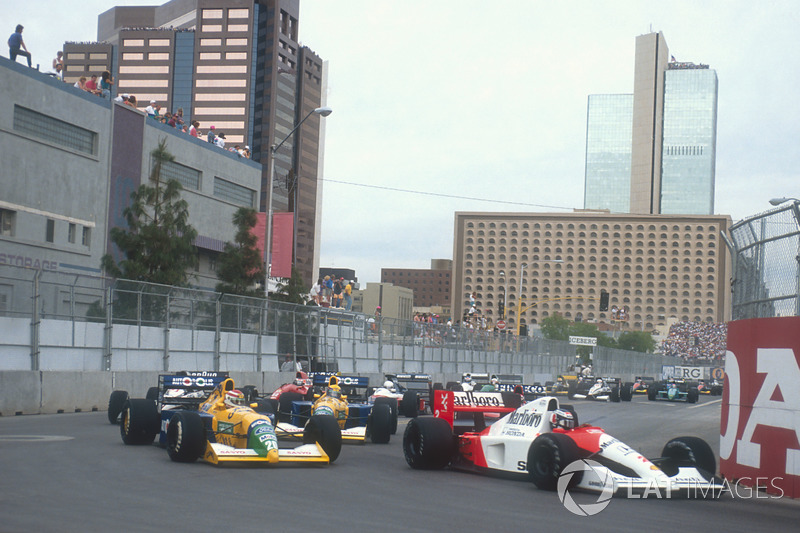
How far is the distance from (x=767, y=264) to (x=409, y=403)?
425 inches

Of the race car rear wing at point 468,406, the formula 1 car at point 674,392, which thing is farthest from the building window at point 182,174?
the race car rear wing at point 468,406

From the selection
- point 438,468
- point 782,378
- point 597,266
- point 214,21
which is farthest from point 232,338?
point 597,266

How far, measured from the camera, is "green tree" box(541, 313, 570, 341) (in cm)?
14912

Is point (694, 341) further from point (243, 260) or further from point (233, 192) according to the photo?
point (243, 260)

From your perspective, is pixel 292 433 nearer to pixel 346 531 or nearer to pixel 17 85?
pixel 346 531

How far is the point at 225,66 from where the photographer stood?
468 feet

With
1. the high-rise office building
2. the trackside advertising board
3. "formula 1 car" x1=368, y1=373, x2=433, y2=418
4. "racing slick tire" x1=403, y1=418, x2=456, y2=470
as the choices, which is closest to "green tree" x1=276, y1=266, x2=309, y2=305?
"formula 1 car" x1=368, y1=373, x2=433, y2=418

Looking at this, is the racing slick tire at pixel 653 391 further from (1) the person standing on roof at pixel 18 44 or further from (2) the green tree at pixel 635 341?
(2) the green tree at pixel 635 341

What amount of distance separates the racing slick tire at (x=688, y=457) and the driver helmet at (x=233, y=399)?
536 centimetres

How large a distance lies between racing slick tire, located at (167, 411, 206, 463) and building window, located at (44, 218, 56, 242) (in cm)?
3097

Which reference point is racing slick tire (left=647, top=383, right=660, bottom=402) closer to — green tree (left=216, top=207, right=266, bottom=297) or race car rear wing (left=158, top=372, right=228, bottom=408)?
green tree (left=216, top=207, right=266, bottom=297)

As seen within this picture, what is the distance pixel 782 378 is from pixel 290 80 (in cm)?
14301

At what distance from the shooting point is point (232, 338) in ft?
87.6

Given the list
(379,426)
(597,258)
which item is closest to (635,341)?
(597,258)
